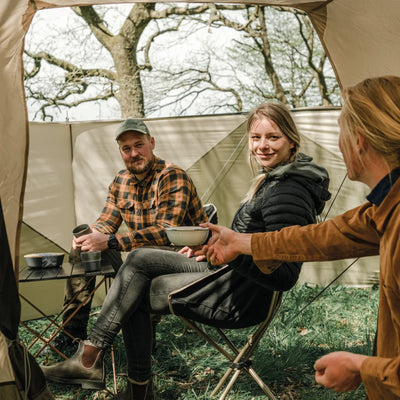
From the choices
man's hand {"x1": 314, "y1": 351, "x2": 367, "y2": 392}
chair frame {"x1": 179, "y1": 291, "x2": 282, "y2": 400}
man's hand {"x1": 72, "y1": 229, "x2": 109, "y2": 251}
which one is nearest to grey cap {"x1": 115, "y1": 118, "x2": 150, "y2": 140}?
man's hand {"x1": 72, "y1": 229, "x2": 109, "y2": 251}

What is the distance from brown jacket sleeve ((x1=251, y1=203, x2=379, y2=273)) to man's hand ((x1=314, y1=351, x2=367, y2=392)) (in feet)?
1.24

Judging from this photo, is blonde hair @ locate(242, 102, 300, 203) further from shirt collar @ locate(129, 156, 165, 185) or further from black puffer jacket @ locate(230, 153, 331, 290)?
shirt collar @ locate(129, 156, 165, 185)

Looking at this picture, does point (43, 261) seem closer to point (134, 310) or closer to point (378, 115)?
point (134, 310)

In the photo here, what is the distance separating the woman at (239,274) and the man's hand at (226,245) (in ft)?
0.64

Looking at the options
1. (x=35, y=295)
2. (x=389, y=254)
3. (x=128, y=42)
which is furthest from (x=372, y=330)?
(x=128, y=42)

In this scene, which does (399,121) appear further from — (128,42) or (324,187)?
(128,42)

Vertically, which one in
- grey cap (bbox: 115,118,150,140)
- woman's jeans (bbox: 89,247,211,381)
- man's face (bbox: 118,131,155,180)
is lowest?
woman's jeans (bbox: 89,247,211,381)

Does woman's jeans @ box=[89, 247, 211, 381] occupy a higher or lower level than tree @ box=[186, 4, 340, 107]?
lower

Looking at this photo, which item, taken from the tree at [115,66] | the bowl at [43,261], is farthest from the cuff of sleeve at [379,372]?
the tree at [115,66]

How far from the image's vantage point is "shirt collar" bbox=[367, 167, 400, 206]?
47.7 inches

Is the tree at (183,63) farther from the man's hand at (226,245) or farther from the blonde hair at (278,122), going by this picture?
the man's hand at (226,245)

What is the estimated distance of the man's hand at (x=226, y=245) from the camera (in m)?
1.58

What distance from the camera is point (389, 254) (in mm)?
1169

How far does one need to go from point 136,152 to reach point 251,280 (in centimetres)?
140
